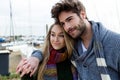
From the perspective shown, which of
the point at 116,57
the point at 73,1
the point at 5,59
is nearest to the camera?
the point at 116,57

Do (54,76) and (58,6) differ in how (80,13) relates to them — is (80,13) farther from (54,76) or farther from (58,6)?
(54,76)

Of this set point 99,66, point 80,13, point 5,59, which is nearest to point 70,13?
point 80,13

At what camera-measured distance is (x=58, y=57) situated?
8.78 ft

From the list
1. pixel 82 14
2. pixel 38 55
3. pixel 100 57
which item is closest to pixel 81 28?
pixel 82 14

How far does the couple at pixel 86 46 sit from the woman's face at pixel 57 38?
0.05m

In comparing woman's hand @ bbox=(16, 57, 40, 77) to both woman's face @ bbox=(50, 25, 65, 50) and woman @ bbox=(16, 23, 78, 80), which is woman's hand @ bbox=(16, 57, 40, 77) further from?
woman's face @ bbox=(50, 25, 65, 50)

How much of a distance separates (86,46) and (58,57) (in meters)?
0.24

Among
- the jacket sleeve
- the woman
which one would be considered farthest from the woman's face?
the jacket sleeve

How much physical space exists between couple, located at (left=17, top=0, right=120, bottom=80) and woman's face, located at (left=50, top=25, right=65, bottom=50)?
2.0 inches

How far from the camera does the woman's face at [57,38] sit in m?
2.70

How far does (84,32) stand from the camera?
2674 mm

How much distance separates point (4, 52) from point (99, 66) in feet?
19.9

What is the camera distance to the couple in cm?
250

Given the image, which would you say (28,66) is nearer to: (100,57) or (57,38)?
(57,38)
